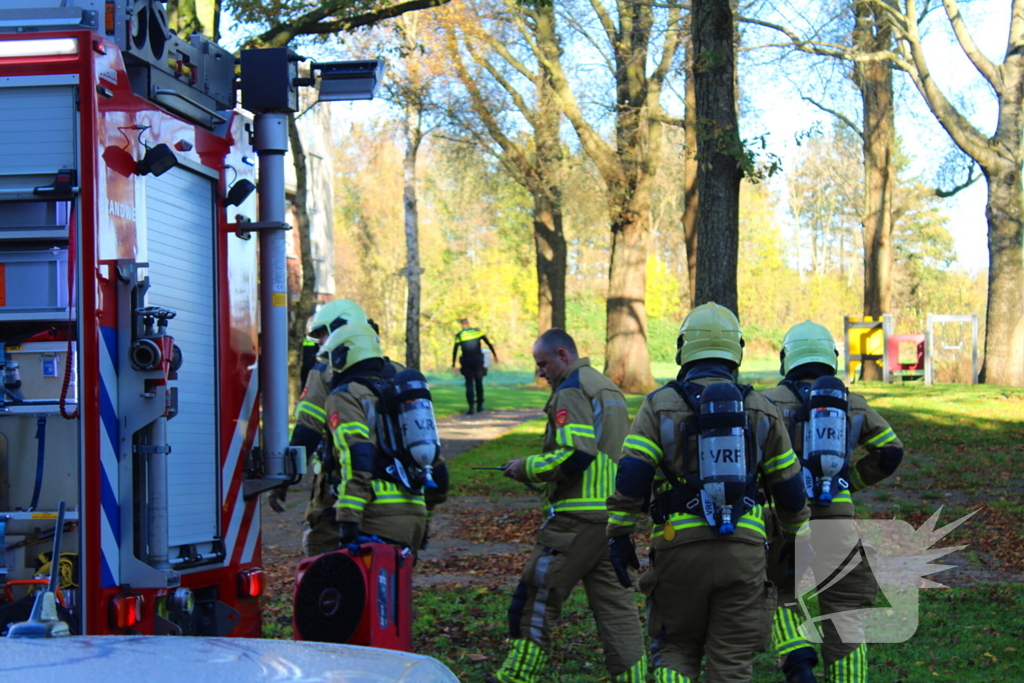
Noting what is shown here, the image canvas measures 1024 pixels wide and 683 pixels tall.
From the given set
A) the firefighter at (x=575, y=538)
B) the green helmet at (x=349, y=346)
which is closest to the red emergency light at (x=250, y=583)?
the green helmet at (x=349, y=346)

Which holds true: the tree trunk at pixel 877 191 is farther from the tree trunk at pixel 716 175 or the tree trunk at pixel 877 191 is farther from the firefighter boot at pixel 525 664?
the firefighter boot at pixel 525 664

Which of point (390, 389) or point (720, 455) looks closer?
point (720, 455)

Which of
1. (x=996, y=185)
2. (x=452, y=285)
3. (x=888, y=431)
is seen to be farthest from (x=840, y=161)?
(x=888, y=431)

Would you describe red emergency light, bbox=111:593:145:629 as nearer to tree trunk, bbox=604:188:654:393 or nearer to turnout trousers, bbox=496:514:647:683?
turnout trousers, bbox=496:514:647:683

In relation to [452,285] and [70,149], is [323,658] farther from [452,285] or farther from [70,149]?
[452,285]

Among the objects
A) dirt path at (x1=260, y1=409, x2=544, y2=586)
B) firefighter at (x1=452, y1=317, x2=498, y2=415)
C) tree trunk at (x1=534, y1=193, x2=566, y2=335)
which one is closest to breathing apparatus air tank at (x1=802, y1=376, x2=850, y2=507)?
dirt path at (x1=260, y1=409, x2=544, y2=586)

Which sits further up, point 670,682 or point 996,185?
point 996,185

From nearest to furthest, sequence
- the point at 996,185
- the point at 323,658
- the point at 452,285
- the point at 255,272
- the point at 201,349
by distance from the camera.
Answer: the point at 323,658
the point at 201,349
the point at 255,272
the point at 996,185
the point at 452,285

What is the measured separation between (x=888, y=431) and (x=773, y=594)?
1168mm

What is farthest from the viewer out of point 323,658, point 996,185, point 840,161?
point 840,161

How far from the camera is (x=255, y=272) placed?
5.68m

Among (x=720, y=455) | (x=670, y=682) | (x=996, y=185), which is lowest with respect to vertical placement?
(x=670, y=682)

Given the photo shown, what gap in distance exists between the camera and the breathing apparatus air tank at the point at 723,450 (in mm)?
4629

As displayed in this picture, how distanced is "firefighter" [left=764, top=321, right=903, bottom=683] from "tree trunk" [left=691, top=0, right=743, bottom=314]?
4.72m
